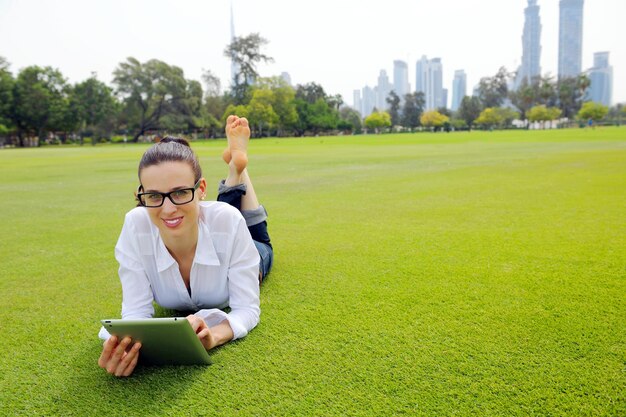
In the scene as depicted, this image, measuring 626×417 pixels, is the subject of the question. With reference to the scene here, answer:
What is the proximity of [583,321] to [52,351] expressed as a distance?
281cm

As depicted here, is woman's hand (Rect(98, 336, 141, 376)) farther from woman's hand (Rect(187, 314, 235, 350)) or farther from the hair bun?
the hair bun

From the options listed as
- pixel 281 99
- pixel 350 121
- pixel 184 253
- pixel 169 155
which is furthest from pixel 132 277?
pixel 350 121

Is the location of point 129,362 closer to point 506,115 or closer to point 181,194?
point 181,194

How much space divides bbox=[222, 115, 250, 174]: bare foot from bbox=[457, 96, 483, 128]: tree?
99.7m

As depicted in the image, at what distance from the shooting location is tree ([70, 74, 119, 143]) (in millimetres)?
59562

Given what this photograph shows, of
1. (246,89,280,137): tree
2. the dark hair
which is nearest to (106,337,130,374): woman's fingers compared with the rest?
the dark hair

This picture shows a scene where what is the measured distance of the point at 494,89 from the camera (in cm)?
10494

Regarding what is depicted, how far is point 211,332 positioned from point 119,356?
0.44m

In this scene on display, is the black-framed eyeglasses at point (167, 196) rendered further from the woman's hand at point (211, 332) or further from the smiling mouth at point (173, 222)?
the woman's hand at point (211, 332)

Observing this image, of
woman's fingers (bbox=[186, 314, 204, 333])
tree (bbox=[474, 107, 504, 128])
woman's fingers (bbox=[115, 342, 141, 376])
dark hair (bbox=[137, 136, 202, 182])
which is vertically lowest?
woman's fingers (bbox=[115, 342, 141, 376])

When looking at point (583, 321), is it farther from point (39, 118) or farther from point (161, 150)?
point (39, 118)

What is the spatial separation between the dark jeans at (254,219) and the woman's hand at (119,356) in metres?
1.39

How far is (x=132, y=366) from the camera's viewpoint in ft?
6.79

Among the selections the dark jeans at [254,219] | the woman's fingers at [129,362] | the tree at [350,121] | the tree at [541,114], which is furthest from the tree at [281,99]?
the woman's fingers at [129,362]
